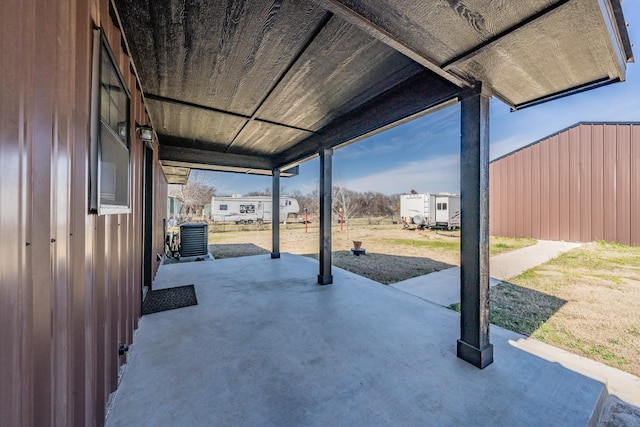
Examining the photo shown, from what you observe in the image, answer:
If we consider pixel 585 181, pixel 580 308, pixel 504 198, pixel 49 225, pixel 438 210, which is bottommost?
pixel 580 308

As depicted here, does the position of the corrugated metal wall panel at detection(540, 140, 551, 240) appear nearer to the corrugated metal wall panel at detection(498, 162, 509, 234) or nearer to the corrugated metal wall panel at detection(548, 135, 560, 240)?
the corrugated metal wall panel at detection(548, 135, 560, 240)

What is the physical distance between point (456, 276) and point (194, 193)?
71.1 ft

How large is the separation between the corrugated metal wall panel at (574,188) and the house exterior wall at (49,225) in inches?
558

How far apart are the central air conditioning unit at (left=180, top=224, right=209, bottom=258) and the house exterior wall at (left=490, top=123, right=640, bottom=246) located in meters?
13.6

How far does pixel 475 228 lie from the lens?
7.07 ft

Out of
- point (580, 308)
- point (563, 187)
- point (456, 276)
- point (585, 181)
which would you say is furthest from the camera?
point (563, 187)

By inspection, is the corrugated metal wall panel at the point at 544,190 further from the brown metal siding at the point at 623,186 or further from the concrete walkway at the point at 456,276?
the concrete walkway at the point at 456,276

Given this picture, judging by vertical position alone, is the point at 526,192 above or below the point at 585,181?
below


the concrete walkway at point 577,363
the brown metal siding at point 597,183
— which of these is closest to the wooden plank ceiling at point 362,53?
the concrete walkway at point 577,363

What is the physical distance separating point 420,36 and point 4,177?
2.08 meters

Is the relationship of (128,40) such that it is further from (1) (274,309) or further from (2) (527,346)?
(2) (527,346)

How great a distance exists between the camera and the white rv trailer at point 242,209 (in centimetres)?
1852

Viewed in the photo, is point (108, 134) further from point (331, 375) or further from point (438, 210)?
point (438, 210)

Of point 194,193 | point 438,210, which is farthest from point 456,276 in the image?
point 194,193
